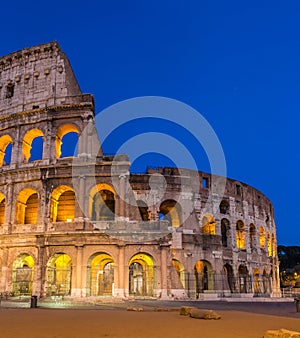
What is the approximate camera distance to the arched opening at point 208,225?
97.5ft


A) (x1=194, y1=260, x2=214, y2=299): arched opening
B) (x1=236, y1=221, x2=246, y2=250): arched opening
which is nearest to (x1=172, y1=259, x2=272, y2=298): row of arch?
(x1=194, y1=260, x2=214, y2=299): arched opening

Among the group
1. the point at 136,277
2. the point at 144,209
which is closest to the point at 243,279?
the point at 136,277

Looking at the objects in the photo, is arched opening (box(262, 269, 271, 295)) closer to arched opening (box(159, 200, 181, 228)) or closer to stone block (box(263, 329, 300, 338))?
arched opening (box(159, 200, 181, 228))

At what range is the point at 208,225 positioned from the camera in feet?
99.6

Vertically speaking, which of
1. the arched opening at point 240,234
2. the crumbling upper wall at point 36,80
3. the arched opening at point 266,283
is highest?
the crumbling upper wall at point 36,80

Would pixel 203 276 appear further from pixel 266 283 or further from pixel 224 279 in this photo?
pixel 266 283

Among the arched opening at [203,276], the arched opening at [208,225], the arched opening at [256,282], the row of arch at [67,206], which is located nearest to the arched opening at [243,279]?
the arched opening at [256,282]

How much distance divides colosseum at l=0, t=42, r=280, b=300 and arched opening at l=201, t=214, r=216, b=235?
0.08 meters

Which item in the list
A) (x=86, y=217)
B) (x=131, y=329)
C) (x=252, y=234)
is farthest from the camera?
(x=252, y=234)

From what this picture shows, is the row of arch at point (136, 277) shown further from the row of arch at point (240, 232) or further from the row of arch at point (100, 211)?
the row of arch at point (100, 211)

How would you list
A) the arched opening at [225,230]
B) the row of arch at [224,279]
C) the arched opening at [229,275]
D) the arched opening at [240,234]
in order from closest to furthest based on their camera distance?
1. the row of arch at [224,279]
2. the arched opening at [229,275]
3. the arched opening at [225,230]
4. the arched opening at [240,234]

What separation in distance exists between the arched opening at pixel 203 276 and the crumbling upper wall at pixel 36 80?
15516 mm

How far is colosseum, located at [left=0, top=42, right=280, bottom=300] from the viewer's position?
21.3 metres

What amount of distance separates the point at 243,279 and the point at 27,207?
18.5 m
